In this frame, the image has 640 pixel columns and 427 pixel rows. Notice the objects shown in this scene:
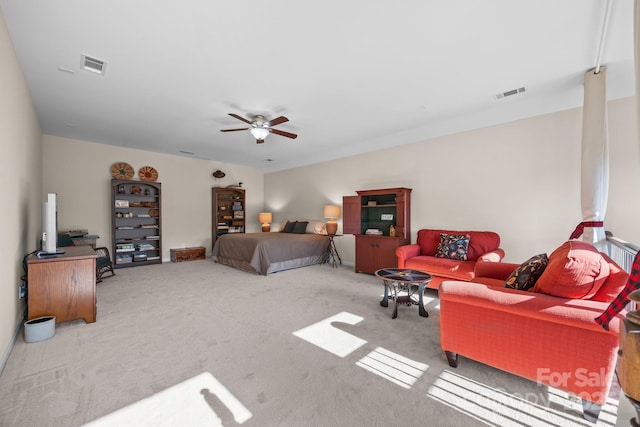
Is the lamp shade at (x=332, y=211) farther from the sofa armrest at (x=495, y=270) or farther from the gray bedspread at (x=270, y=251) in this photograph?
the sofa armrest at (x=495, y=270)

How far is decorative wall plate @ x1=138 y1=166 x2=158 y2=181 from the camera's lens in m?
6.07

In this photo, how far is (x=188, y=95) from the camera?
11.2 ft

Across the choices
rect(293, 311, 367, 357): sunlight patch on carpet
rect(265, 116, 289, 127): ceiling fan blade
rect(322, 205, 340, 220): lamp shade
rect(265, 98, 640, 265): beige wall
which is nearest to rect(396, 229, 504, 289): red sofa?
rect(265, 98, 640, 265): beige wall

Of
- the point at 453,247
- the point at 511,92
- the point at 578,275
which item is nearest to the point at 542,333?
the point at 578,275

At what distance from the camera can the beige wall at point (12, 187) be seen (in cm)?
206

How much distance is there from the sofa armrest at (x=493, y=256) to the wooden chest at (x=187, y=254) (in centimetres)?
604

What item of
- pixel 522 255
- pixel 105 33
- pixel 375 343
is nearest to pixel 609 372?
pixel 375 343

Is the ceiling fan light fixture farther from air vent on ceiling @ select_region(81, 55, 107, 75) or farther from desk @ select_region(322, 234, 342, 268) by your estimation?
desk @ select_region(322, 234, 342, 268)

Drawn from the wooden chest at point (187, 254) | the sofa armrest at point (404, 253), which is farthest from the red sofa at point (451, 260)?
the wooden chest at point (187, 254)

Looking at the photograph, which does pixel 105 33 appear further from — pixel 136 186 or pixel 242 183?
pixel 242 183

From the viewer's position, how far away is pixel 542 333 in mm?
1662

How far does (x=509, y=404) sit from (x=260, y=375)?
1658 mm

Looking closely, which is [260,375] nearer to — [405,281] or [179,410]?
[179,410]

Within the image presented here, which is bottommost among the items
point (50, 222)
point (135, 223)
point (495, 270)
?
point (495, 270)
